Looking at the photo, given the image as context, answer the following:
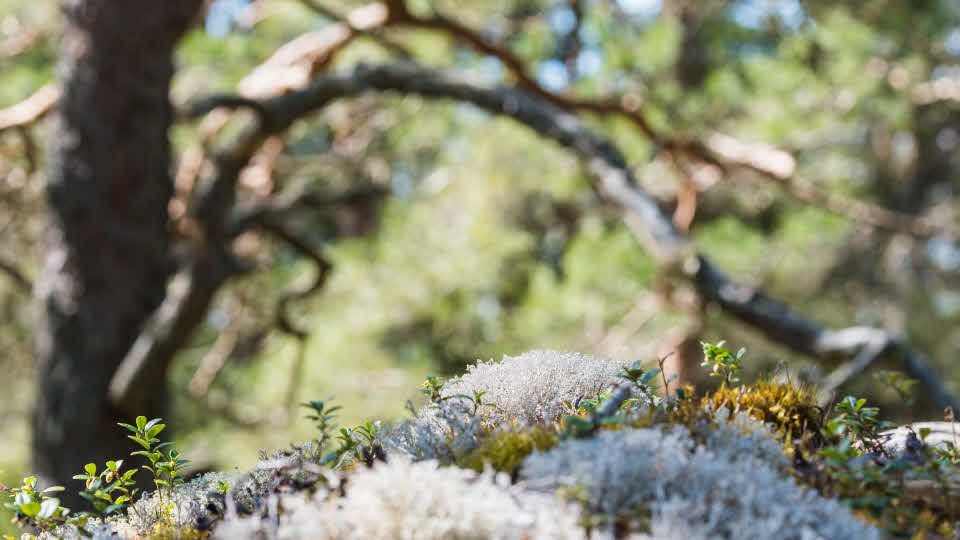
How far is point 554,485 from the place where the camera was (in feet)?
4.49

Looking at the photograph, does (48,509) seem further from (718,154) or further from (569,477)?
(718,154)

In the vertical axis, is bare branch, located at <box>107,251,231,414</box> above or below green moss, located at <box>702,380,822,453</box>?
above

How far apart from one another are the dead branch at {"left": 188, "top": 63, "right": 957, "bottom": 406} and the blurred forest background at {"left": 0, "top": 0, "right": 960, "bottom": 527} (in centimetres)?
98

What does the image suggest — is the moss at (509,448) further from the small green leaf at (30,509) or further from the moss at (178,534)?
the small green leaf at (30,509)

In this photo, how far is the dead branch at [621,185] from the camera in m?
3.93

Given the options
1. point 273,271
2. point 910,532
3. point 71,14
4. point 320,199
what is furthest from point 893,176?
point 910,532

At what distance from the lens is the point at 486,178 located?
360 inches

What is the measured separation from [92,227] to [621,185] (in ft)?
10.6

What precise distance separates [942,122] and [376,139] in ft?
39.8

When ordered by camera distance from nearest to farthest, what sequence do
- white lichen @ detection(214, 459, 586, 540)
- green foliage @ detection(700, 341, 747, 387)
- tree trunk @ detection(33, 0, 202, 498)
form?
white lichen @ detection(214, 459, 586, 540)
green foliage @ detection(700, 341, 747, 387)
tree trunk @ detection(33, 0, 202, 498)

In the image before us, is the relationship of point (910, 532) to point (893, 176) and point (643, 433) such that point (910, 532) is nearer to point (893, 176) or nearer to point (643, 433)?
point (643, 433)

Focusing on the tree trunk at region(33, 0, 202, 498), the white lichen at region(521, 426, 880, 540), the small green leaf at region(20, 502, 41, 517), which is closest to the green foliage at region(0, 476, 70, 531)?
the small green leaf at region(20, 502, 41, 517)

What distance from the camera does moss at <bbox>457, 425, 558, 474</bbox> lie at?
60.8 inches

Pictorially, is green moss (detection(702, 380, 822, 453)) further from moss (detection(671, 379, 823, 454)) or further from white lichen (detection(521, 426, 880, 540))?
white lichen (detection(521, 426, 880, 540))
